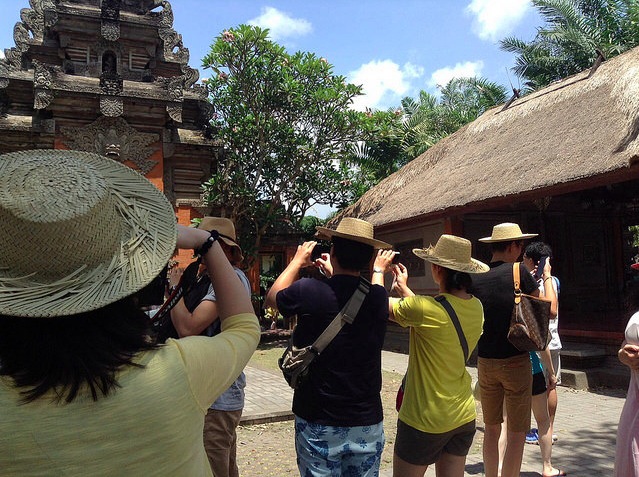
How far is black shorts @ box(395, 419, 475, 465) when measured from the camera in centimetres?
286

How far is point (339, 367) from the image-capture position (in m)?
2.51

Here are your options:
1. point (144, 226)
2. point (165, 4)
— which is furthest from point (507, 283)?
point (165, 4)

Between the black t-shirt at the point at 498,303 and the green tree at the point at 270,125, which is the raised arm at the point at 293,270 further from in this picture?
the green tree at the point at 270,125

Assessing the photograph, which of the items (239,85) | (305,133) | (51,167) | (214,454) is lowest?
(214,454)

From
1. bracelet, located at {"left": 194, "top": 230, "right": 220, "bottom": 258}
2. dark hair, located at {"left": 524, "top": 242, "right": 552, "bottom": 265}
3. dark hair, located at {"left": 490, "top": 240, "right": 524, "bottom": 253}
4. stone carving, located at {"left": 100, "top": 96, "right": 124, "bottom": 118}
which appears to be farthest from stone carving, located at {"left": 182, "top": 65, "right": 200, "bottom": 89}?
bracelet, located at {"left": 194, "top": 230, "right": 220, "bottom": 258}

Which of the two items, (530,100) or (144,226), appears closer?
(144,226)

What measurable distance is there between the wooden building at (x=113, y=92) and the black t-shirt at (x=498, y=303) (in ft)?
36.7

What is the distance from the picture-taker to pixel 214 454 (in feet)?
9.67

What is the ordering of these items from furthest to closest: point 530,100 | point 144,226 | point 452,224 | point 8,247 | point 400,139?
point 400,139 → point 530,100 → point 452,224 → point 144,226 → point 8,247

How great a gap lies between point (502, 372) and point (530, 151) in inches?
317

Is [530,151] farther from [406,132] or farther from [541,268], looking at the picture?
[406,132]

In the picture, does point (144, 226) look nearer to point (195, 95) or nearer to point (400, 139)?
point (195, 95)

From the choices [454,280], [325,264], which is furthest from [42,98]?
[454,280]

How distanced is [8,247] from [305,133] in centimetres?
1307
